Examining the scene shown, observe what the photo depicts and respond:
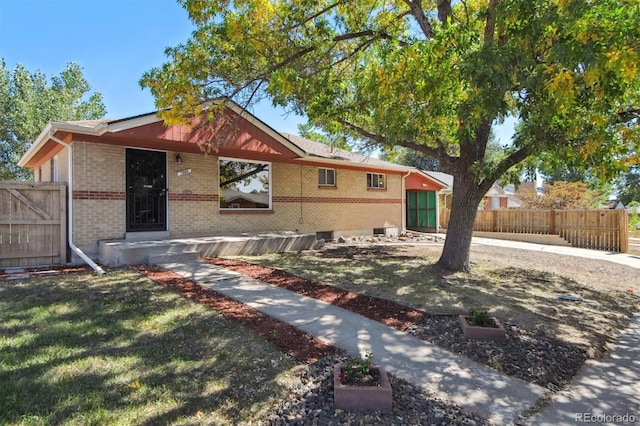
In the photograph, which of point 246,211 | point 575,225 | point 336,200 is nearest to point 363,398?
point 246,211

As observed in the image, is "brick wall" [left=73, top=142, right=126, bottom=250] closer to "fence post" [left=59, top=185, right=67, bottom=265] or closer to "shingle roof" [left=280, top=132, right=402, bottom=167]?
"fence post" [left=59, top=185, right=67, bottom=265]

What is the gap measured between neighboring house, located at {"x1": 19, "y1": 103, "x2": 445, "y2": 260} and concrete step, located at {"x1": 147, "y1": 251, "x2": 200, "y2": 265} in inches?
64.4

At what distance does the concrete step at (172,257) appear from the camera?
320 inches

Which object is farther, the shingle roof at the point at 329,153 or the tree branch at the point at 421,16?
the shingle roof at the point at 329,153

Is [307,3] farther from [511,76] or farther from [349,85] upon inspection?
[511,76]

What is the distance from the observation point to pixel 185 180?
10453mm

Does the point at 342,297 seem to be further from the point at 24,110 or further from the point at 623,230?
the point at 24,110

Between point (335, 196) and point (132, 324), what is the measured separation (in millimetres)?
10986

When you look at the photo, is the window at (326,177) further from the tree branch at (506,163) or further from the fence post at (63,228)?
the fence post at (63,228)

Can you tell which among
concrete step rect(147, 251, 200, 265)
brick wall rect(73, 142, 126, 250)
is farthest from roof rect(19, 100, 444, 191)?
concrete step rect(147, 251, 200, 265)

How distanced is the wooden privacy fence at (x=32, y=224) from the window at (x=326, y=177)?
8456 mm

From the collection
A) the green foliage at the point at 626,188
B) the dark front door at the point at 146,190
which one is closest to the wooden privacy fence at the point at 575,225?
the dark front door at the point at 146,190

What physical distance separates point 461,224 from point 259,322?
5383 millimetres

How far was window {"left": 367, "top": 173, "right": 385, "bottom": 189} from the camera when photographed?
1635 cm
